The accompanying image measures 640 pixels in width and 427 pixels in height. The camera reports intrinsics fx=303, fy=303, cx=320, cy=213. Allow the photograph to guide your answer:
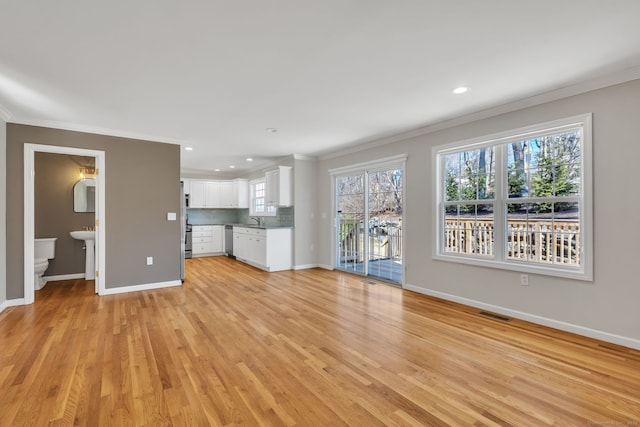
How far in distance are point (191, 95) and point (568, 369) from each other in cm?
413

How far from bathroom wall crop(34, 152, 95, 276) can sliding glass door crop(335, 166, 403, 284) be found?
4.86m

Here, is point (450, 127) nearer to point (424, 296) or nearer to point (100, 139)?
point (424, 296)

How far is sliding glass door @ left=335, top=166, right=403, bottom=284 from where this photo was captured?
5.09 metres

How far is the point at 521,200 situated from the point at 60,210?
7230 mm

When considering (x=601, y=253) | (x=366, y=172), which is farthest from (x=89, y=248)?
(x=601, y=253)

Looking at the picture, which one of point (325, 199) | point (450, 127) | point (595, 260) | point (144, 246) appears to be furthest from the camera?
point (325, 199)

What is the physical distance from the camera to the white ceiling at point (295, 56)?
186 cm

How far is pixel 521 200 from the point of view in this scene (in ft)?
11.3

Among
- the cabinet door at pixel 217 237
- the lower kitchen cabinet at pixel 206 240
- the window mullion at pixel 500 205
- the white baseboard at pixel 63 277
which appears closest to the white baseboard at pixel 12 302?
the white baseboard at pixel 63 277

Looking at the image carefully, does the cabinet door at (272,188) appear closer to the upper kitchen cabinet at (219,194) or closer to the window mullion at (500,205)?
the upper kitchen cabinet at (219,194)

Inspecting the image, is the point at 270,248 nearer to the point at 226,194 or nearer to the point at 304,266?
the point at 304,266

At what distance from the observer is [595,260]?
9.42ft

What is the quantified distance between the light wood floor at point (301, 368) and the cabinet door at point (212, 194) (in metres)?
5.10

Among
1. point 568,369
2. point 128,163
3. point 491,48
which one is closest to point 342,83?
point 491,48
